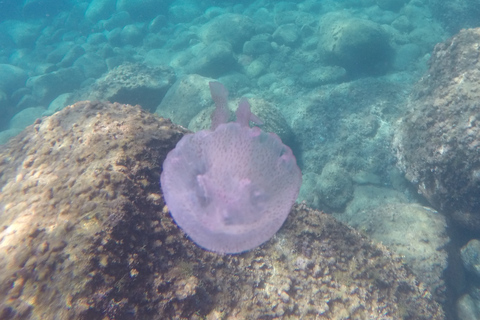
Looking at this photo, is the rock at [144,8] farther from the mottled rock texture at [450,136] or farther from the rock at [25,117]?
the mottled rock texture at [450,136]

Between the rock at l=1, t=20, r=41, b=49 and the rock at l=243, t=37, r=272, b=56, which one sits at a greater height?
the rock at l=243, t=37, r=272, b=56

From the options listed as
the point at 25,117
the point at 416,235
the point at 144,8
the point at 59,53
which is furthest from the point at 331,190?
the point at 144,8

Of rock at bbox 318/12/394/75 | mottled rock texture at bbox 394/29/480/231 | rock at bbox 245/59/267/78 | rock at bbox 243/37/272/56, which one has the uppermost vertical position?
mottled rock texture at bbox 394/29/480/231

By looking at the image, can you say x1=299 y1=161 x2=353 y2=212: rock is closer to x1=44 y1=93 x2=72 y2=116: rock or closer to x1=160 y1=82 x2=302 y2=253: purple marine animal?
x1=160 y1=82 x2=302 y2=253: purple marine animal

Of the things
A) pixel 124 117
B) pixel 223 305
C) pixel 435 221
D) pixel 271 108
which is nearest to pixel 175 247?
pixel 223 305

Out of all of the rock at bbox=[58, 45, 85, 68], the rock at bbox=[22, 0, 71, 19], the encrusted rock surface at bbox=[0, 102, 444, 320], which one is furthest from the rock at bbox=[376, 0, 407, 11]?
the rock at bbox=[22, 0, 71, 19]

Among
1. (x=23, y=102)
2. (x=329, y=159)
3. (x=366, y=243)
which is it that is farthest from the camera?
(x=23, y=102)

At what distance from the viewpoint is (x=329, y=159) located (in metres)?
6.20

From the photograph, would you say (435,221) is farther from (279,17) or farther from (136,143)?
(279,17)

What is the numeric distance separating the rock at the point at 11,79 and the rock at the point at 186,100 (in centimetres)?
1070

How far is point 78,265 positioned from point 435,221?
4.67 m

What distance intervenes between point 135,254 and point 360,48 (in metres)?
8.80

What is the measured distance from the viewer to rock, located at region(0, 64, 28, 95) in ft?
42.7

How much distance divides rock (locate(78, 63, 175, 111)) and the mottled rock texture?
690cm
